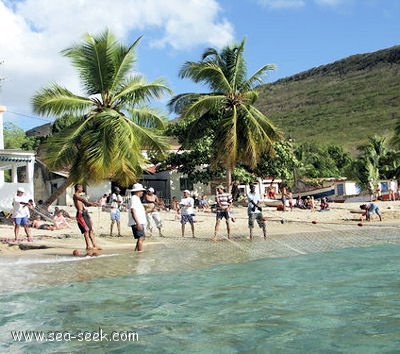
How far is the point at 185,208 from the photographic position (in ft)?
52.5

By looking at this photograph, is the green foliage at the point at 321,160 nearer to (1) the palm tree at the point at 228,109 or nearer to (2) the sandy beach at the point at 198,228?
(2) the sandy beach at the point at 198,228

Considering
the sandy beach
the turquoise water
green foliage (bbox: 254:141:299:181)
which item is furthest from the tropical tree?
the turquoise water

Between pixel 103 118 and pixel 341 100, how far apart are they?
90.2 meters

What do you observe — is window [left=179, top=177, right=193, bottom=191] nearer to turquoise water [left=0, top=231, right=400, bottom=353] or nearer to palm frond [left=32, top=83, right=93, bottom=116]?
palm frond [left=32, top=83, right=93, bottom=116]

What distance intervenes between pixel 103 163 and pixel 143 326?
1290 cm

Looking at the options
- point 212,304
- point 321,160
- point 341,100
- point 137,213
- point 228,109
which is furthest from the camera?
point 341,100

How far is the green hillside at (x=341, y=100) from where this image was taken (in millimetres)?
80625

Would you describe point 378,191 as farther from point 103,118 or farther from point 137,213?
point 137,213

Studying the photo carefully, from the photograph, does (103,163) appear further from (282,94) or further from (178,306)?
(282,94)

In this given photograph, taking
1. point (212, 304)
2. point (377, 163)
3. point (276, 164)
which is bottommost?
point (212, 304)

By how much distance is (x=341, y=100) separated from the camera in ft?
333

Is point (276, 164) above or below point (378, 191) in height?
A: above

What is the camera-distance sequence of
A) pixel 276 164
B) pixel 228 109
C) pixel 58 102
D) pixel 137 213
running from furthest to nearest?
pixel 276 164 → pixel 228 109 → pixel 58 102 → pixel 137 213

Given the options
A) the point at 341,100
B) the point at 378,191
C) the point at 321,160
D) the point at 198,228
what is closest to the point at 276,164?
the point at 378,191
